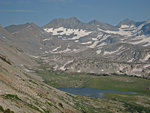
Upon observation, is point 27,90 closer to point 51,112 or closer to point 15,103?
point 51,112

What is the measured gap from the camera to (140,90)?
524 feet

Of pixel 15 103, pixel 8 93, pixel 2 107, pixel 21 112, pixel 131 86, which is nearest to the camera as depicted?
pixel 2 107

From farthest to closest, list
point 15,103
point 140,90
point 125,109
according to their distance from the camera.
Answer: point 140,90 → point 125,109 → point 15,103

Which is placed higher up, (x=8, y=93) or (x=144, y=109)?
(x=8, y=93)

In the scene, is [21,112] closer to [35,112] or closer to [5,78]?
[35,112]

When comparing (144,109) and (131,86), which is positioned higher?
(131,86)

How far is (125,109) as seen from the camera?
88562mm

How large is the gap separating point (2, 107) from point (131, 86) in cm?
15535

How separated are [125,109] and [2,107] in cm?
6711

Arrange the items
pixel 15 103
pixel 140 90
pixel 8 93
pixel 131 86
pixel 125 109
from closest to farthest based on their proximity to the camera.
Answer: pixel 15 103 → pixel 8 93 → pixel 125 109 → pixel 140 90 → pixel 131 86

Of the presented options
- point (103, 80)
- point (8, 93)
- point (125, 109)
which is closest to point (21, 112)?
point (8, 93)

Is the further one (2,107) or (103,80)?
(103,80)

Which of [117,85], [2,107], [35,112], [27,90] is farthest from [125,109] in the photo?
[117,85]

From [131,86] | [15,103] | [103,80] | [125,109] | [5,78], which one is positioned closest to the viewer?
[15,103]
